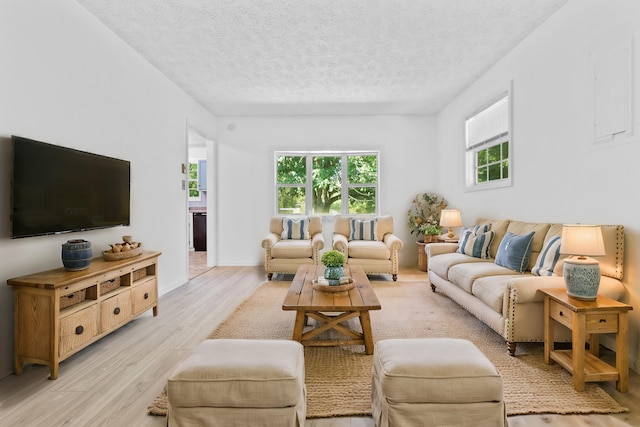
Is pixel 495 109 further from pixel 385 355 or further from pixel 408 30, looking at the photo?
pixel 385 355

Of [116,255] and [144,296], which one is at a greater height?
[116,255]

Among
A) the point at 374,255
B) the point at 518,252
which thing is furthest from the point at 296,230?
the point at 518,252

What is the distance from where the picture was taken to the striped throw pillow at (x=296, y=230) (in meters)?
5.55

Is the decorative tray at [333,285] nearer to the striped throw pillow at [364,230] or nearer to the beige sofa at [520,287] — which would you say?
the beige sofa at [520,287]

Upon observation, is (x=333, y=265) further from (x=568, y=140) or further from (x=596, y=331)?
(x=568, y=140)

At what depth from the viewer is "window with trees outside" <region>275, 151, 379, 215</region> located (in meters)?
6.32

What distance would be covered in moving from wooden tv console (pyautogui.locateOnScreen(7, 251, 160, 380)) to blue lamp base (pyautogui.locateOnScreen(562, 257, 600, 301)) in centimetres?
322

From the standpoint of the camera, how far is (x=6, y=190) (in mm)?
2254

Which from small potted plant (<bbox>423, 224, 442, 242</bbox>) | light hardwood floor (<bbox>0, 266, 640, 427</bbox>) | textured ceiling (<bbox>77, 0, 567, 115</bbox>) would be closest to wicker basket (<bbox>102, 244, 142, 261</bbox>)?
light hardwood floor (<bbox>0, 266, 640, 427</bbox>)

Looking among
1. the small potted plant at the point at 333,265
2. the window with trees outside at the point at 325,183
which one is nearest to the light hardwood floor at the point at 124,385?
the small potted plant at the point at 333,265

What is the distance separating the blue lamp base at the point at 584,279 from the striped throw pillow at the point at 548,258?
21.1 inches

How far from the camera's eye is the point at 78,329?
237 centimetres

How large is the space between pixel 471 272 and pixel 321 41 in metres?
2.69

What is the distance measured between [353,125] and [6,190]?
496 cm
